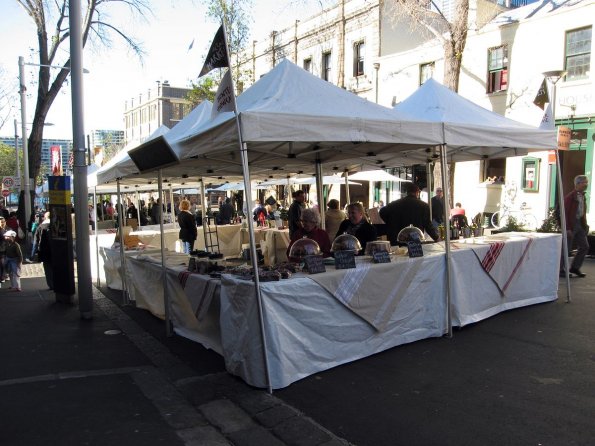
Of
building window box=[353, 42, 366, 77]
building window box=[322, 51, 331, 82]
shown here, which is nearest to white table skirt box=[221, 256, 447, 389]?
building window box=[353, 42, 366, 77]

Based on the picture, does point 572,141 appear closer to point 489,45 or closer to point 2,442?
point 489,45

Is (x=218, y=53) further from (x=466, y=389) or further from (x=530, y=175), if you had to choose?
(x=530, y=175)

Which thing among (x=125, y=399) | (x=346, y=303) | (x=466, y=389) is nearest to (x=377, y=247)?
(x=346, y=303)

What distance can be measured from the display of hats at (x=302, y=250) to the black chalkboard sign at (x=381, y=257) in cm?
62

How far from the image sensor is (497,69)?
61.9ft

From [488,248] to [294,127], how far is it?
326cm

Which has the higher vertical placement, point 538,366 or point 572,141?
point 572,141

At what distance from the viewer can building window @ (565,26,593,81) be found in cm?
1606

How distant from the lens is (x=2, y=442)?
3.56 m

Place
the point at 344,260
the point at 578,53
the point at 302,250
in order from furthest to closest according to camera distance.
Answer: the point at 578,53, the point at 302,250, the point at 344,260

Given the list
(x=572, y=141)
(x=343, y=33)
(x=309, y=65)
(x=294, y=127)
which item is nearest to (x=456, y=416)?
(x=294, y=127)

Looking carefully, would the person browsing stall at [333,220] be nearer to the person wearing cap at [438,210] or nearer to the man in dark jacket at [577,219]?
the person wearing cap at [438,210]

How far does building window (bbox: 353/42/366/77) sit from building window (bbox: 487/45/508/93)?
8.06 m

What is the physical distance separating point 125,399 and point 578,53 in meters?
17.3
